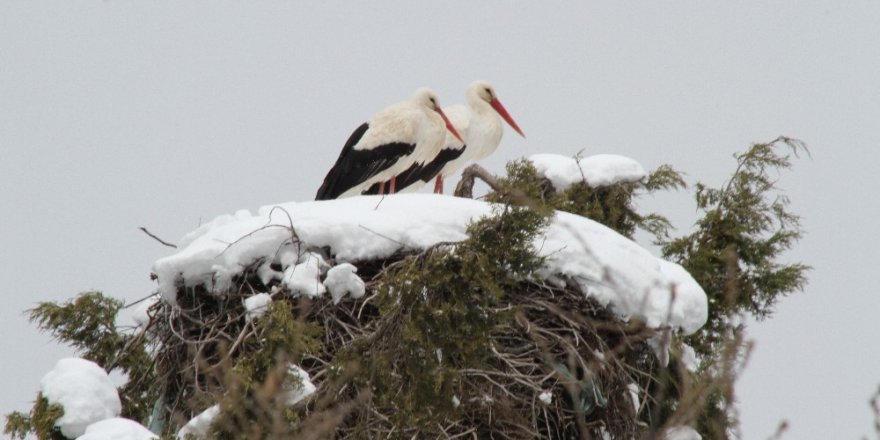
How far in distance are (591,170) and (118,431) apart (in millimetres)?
3657

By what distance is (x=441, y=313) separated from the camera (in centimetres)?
428

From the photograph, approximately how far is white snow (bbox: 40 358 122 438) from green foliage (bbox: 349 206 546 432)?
1307mm

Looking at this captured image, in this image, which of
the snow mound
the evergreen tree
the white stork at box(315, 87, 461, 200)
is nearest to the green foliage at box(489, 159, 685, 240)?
the evergreen tree

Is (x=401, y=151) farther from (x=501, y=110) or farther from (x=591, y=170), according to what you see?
(x=501, y=110)

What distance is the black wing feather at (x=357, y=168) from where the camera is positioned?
8.09 m

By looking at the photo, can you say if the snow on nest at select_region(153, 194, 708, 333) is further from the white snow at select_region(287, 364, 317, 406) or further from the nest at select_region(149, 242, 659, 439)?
the white snow at select_region(287, 364, 317, 406)

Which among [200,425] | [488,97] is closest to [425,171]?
[488,97]

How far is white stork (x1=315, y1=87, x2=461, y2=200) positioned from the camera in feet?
26.6

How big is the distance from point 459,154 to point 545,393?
4.34 meters

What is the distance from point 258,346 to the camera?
17.1 feet

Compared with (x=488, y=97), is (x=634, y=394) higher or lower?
lower

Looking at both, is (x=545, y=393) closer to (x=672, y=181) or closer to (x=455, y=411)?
(x=455, y=411)

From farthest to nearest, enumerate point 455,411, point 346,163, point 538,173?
point 346,163
point 538,173
point 455,411

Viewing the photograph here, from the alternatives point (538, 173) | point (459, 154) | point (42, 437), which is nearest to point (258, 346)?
point (42, 437)
